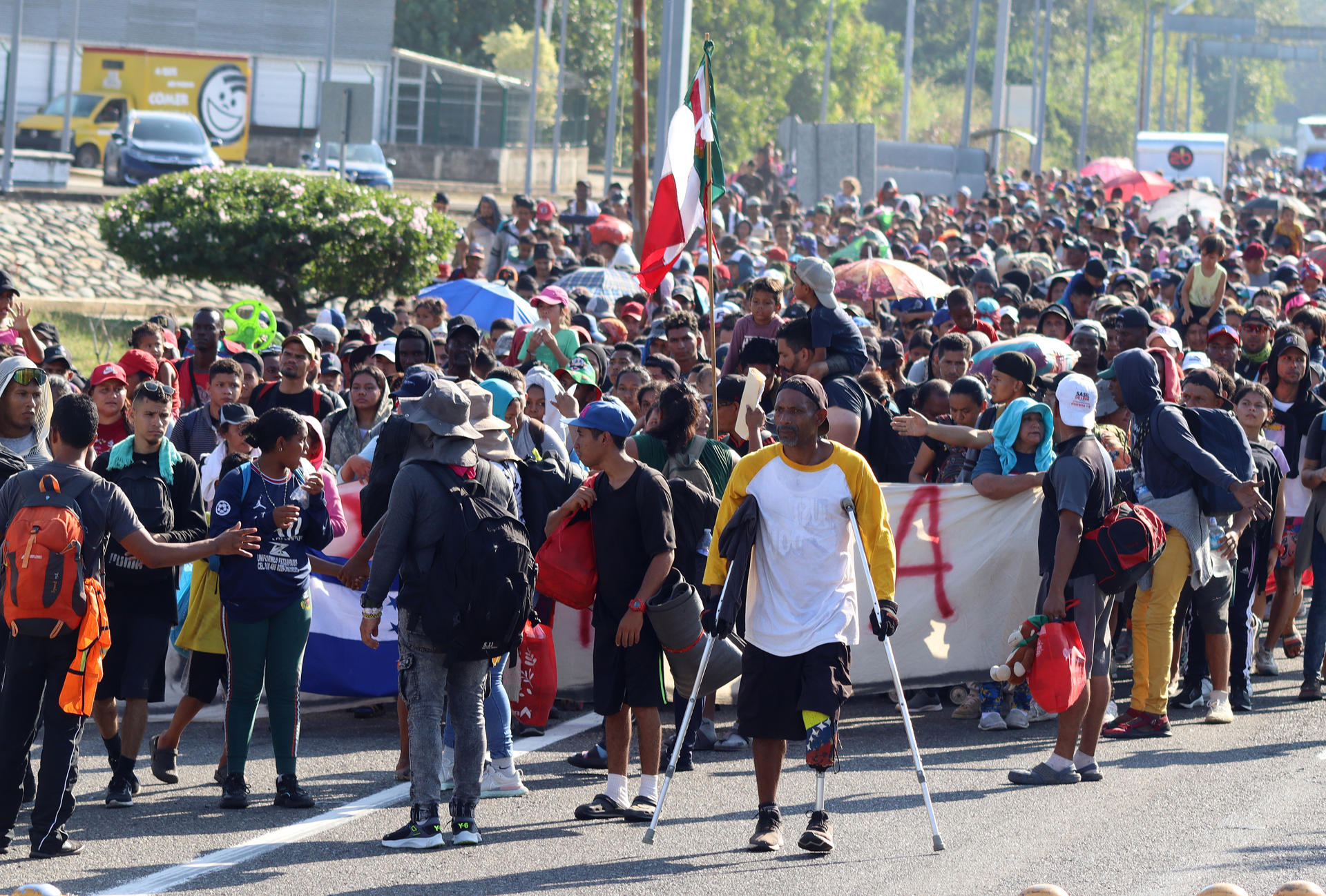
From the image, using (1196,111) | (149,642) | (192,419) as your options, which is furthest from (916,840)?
(1196,111)

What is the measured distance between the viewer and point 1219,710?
A: 8.63 metres

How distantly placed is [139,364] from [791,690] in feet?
13.4

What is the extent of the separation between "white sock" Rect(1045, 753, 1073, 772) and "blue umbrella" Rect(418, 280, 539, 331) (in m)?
6.93

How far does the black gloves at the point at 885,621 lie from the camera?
21.0ft

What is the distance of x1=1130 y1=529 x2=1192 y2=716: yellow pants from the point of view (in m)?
8.33

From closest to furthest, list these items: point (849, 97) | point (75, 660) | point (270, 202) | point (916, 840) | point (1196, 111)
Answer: point (75, 660) < point (916, 840) < point (270, 202) < point (849, 97) < point (1196, 111)

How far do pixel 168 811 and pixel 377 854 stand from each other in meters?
1.08

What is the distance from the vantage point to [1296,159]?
277 feet

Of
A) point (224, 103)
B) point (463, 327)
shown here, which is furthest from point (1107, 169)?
point (463, 327)

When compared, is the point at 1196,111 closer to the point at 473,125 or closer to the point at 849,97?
the point at 849,97

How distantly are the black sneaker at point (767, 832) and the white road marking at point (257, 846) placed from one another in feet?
5.08

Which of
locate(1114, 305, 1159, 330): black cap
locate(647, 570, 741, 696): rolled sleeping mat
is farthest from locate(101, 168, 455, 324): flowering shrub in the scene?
locate(647, 570, 741, 696): rolled sleeping mat

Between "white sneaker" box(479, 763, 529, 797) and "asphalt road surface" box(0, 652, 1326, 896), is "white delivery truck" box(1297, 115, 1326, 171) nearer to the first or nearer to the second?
"asphalt road surface" box(0, 652, 1326, 896)

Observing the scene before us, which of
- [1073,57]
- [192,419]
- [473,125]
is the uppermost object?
[1073,57]
